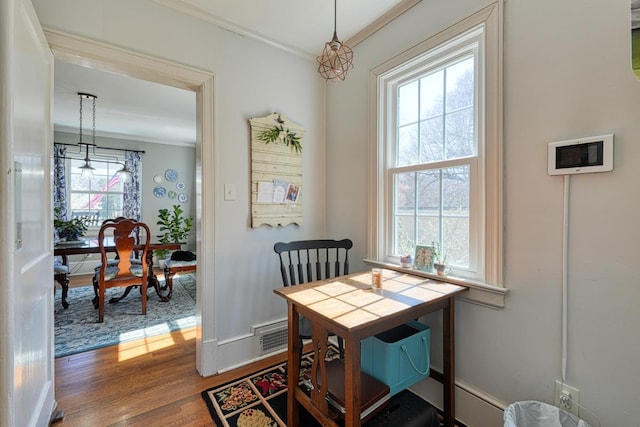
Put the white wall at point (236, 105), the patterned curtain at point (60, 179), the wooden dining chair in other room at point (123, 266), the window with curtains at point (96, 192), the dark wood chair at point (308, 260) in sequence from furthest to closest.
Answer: the window with curtains at point (96, 192), the patterned curtain at point (60, 179), the wooden dining chair in other room at point (123, 266), the dark wood chair at point (308, 260), the white wall at point (236, 105)

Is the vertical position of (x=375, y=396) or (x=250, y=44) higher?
(x=250, y=44)

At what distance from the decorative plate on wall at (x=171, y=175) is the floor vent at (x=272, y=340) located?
490 centimetres

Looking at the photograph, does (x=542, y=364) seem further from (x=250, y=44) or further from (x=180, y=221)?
(x=180, y=221)

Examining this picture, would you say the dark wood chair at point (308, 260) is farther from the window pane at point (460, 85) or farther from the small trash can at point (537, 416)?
the window pane at point (460, 85)

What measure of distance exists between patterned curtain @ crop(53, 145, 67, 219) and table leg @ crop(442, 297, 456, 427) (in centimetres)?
610

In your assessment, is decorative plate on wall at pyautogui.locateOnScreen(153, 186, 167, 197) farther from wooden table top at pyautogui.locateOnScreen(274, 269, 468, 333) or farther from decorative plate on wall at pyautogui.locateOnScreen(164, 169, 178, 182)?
wooden table top at pyautogui.locateOnScreen(274, 269, 468, 333)

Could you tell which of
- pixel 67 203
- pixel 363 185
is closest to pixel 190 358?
pixel 363 185

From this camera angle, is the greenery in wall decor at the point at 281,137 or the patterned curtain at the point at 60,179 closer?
the greenery in wall decor at the point at 281,137

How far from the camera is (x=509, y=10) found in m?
1.35

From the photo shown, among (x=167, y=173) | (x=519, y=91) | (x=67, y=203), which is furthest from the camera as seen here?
Answer: (x=167, y=173)

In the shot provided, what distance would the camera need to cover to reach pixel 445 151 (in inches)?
66.7

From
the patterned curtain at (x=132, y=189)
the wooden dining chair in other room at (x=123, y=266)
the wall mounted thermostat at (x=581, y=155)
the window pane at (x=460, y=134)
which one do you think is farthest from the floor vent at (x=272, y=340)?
the patterned curtain at (x=132, y=189)

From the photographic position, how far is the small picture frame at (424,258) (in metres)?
1.69

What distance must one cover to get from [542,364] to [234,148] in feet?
7.20
